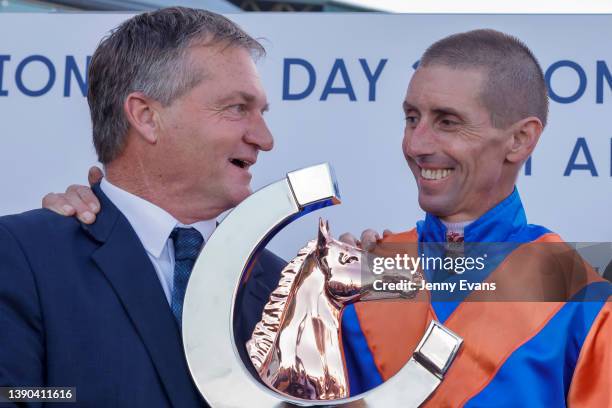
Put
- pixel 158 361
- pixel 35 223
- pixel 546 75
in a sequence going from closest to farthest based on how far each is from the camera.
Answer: pixel 158 361 → pixel 35 223 → pixel 546 75

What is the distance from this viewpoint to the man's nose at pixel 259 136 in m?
2.76

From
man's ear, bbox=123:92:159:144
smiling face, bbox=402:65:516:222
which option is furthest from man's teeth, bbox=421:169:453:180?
A: man's ear, bbox=123:92:159:144

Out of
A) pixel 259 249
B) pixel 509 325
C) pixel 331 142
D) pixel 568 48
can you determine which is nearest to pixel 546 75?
pixel 568 48

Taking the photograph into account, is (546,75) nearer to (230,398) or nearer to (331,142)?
(331,142)

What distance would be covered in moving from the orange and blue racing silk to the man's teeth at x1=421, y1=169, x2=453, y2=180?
0.36ft

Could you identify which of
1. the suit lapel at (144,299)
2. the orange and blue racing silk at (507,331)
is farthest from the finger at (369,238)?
the suit lapel at (144,299)

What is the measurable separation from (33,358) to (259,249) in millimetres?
547

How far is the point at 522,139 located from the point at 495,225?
10.2 inches

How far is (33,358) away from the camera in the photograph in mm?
2262

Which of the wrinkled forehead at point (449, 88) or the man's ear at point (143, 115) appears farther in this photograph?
the man's ear at point (143, 115)

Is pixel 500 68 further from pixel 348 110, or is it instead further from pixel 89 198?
pixel 89 198

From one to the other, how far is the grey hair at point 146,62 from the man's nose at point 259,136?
19 cm

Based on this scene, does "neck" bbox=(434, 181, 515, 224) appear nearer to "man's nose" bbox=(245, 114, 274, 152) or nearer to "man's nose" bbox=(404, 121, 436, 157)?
"man's nose" bbox=(404, 121, 436, 157)

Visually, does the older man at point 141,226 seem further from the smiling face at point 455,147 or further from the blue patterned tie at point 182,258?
the smiling face at point 455,147
